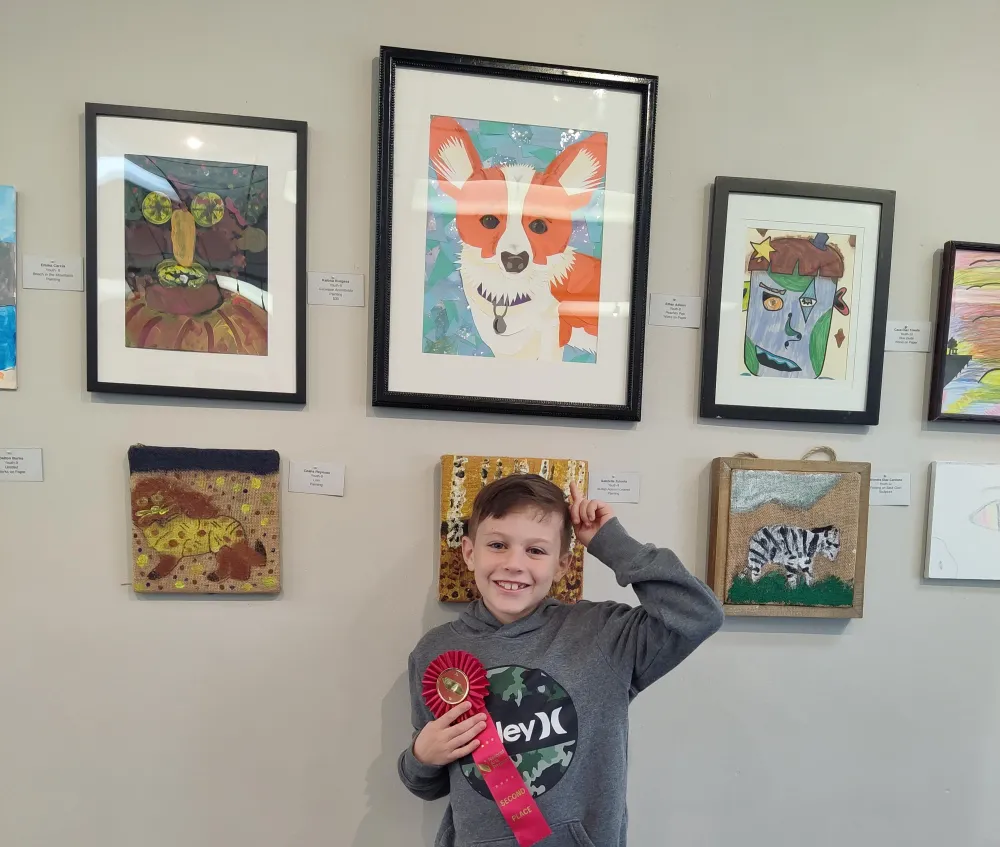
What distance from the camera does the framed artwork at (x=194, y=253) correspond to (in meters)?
0.97

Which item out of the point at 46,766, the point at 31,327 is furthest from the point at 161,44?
the point at 46,766

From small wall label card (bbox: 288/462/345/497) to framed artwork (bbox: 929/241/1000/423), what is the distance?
1143mm

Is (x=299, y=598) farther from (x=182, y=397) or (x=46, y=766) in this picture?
(x=46, y=766)

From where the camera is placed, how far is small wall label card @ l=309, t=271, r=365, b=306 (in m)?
1.02

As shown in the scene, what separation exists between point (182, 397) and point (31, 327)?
28 cm

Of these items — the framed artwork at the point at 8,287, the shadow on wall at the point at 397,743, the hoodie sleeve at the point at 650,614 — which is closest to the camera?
the hoodie sleeve at the point at 650,614

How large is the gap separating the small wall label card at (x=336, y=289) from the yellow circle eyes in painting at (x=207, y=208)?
18 centimetres

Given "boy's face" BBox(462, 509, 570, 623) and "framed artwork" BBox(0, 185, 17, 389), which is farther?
"framed artwork" BBox(0, 185, 17, 389)

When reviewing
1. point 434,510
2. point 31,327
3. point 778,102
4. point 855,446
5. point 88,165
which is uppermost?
point 778,102

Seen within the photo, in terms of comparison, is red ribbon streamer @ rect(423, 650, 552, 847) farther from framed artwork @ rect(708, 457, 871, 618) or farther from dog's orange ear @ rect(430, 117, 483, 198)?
dog's orange ear @ rect(430, 117, 483, 198)

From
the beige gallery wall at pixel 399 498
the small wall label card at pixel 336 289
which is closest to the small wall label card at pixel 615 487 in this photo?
the beige gallery wall at pixel 399 498

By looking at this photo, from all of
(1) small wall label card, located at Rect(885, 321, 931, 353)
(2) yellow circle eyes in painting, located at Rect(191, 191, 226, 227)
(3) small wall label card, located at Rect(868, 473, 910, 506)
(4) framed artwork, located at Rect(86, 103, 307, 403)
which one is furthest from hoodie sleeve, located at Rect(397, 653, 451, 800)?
(1) small wall label card, located at Rect(885, 321, 931, 353)

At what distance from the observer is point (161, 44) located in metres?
0.98

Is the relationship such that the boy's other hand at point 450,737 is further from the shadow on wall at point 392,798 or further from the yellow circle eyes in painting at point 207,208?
the yellow circle eyes in painting at point 207,208
